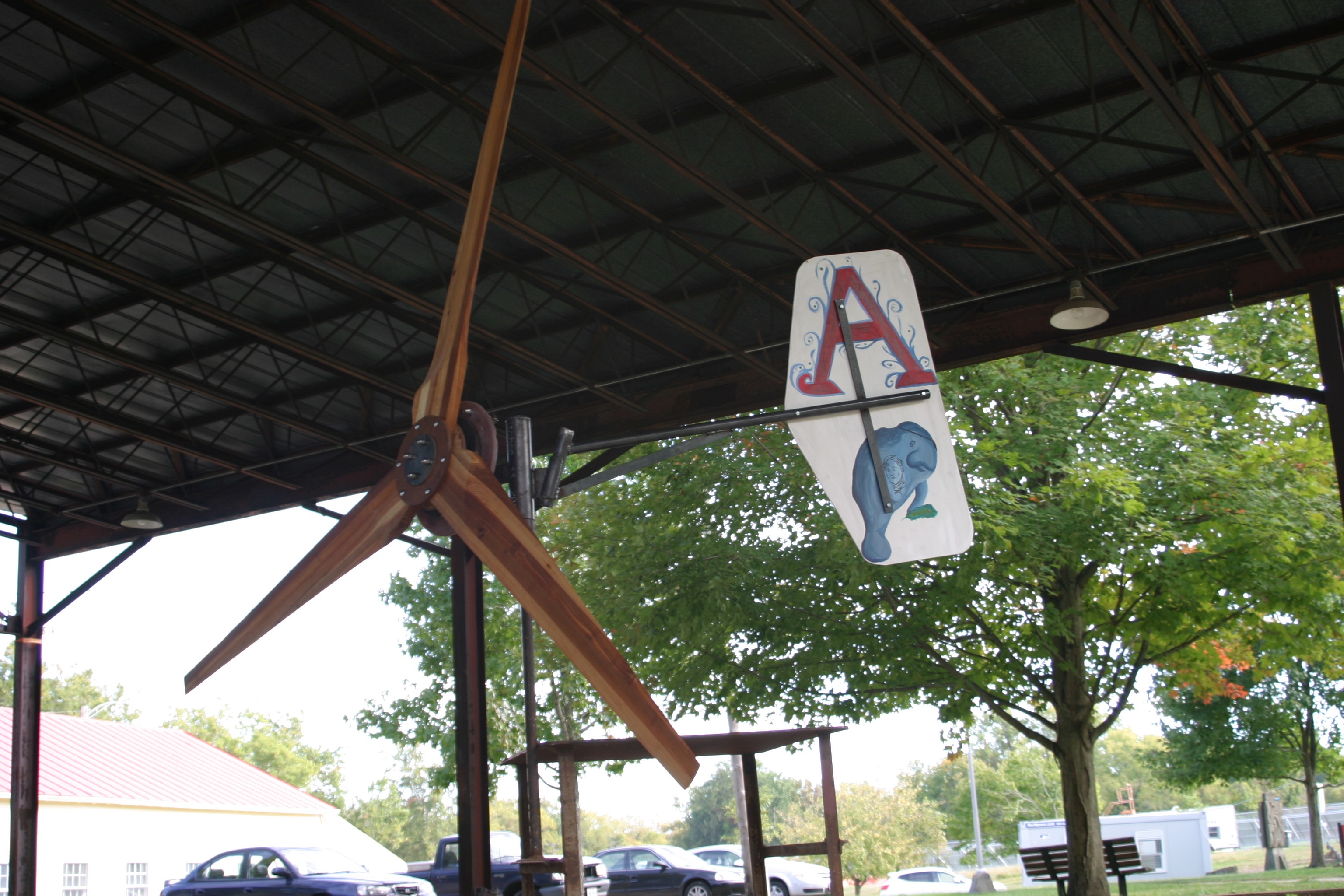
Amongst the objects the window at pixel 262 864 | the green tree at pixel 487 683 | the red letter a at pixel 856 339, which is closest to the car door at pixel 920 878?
the green tree at pixel 487 683

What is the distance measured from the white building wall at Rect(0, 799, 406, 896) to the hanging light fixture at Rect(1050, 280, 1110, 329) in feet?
56.8

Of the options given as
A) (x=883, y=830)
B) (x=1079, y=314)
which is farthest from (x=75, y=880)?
(x=883, y=830)

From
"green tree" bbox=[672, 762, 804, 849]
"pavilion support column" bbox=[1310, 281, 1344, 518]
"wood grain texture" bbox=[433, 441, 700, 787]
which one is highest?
"pavilion support column" bbox=[1310, 281, 1344, 518]

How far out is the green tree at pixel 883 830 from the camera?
4372 cm

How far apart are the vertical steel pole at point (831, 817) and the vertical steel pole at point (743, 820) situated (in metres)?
0.73

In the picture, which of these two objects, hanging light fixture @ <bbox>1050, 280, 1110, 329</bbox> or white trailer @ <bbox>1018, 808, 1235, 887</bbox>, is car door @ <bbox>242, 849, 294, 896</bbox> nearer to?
hanging light fixture @ <bbox>1050, 280, 1110, 329</bbox>

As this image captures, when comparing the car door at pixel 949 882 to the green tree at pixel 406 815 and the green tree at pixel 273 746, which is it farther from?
the green tree at pixel 273 746

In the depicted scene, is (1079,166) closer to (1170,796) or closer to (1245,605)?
(1245,605)

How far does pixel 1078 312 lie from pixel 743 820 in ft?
71.2

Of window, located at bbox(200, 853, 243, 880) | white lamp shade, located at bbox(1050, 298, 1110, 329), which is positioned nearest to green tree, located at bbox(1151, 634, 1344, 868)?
white lamp shade, located at bbox(1050, 298, 1110, 329)

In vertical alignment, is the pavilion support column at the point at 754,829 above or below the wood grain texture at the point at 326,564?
below

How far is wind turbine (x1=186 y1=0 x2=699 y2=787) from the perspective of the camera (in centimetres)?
373

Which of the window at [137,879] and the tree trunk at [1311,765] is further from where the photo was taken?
the tree trunk at [1311,765]

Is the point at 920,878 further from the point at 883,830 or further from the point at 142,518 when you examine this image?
the point at 142,518
